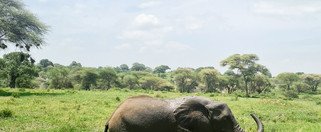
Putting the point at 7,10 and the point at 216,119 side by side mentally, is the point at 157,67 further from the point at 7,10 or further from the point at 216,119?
the point at 216,119

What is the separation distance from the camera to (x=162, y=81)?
88.8 meters

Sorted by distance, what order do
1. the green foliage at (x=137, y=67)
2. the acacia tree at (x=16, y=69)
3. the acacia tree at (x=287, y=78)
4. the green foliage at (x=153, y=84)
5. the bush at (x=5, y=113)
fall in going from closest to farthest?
the bush at (x=5, y=113)
the acacia tree at (x=16, y=69)
the acacia tree at (x=287, y=78)
the green foliage at (x=153, y=84)
the green foliage at (x=137, y=67)

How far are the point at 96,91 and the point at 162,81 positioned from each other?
47781 millimetres

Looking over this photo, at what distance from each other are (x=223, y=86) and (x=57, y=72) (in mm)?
33597

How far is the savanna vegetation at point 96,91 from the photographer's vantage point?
61.3 ft

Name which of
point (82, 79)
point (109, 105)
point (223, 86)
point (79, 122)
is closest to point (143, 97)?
point (79, 122)

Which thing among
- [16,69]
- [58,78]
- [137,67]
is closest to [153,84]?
[58,78]

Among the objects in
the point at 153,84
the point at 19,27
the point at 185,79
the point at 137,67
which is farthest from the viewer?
the point at 137,67

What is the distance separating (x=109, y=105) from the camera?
2533cm

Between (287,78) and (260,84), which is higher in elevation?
(287,78)

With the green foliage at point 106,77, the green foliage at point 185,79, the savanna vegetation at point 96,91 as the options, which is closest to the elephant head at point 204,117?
the savanna vegetation at point 96,91

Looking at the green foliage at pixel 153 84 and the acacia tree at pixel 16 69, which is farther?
the green foliage at pixel 153 84

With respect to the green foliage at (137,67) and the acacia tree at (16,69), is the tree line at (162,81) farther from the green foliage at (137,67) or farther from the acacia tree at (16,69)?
the green foliage at (137,67)

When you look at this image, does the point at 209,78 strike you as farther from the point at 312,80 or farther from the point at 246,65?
the point at 312,80
